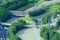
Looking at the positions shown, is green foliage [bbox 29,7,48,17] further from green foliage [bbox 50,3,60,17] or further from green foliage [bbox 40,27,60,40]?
green foliage [bbox 40,27,60,40]

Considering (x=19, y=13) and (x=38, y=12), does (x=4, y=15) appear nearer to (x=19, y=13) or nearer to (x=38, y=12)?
(x=19, y=13)

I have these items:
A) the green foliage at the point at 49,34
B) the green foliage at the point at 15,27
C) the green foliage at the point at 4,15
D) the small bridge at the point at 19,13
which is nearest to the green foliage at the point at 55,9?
the small bridge at the point at 19,13

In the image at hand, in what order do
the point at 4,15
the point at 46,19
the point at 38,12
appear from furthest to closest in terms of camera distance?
the point at 38,12, the point at 4,15, the point at 46,19

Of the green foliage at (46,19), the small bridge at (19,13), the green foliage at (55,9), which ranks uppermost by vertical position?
the green foliage at (55,9)

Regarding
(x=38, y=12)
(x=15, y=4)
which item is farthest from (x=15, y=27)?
(x=15, y=4)

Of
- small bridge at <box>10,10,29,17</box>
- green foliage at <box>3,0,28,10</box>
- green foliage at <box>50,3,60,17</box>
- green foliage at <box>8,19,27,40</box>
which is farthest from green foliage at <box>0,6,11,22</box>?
green foliage at <box>50,3,60,17</box>

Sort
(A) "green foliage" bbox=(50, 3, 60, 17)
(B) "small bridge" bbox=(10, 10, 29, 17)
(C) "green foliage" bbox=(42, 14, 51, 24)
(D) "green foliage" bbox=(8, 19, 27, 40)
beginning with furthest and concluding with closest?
(B) "small bridge" bbox=(10, 10, 29, 17) < (A) "green foliage" bbox=(50, 3, 60, 17) < (C) "green foliage" bbox=(42, 14, 51, 24) < (D) "green foliage" bbox=(8, 19, 27, 40)

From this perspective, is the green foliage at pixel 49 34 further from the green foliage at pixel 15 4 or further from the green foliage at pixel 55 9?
the green foliage at pixel 15 4

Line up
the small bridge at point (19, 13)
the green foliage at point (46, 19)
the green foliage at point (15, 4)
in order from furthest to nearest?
the green foliage at point (15, 4), the small bridge at point (19, 13), the green foliage at point (46, 19)

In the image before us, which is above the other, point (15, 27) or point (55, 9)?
point (55, 9)

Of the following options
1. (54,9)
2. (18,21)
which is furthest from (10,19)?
(54,9)

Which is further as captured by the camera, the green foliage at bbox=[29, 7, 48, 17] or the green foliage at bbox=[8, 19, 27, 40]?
the green foliage at bbox=[29, 7, 48, 17]
